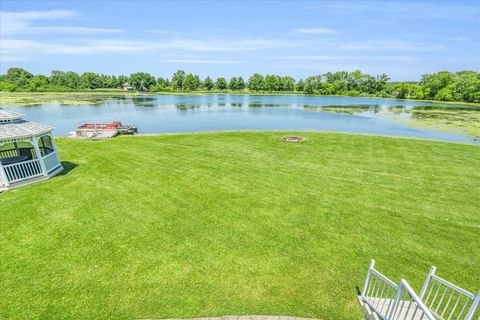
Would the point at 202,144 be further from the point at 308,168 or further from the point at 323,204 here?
the point at 323,204

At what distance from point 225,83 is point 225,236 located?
123 meters

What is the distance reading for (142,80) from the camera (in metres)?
119

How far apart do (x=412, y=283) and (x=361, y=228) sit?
7.46 ft

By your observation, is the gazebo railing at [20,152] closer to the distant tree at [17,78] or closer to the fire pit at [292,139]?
the fire pit at [292,139]

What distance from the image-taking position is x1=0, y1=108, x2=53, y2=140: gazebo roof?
946 cm

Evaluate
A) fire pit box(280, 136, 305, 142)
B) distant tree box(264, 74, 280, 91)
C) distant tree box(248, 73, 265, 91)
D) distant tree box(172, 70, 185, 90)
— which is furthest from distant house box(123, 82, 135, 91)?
fire pit box(280, 136, 305, 142)

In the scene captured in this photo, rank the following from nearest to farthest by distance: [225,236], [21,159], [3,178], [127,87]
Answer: [225,236], [3,178], [21,159], [127,87]

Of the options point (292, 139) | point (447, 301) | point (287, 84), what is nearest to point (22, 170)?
point (447, 301)

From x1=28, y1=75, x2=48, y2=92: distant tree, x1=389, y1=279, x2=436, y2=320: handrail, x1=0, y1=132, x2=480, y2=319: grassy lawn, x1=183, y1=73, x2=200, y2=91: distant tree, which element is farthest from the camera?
x1=183, y1=73, x2=200, y2=91: distant tree

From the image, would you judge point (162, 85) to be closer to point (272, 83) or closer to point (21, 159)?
point (272, 83)

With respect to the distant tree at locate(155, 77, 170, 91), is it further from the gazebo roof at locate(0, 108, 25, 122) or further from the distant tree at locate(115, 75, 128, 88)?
the gazebo roof at locate(0, 108, 25, 122)

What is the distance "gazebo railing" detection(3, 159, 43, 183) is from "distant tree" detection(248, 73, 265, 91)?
12300cm

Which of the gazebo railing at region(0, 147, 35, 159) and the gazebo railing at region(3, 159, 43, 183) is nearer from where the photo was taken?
the gazebo railing at region(3, 159, 43, 183)

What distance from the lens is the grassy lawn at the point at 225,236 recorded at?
529 centimetres
